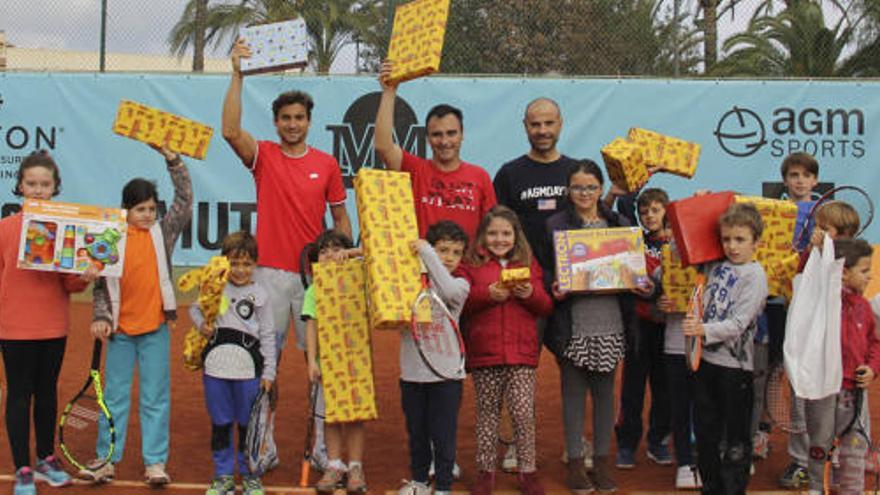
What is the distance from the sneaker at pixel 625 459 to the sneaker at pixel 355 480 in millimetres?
1525

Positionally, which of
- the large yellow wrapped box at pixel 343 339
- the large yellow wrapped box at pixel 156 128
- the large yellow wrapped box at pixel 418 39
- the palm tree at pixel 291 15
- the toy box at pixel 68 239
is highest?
the palm tree at pixel 291 15

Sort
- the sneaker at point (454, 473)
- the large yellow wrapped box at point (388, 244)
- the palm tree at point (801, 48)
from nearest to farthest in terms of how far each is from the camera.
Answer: the large yellow wrapped box at point (388, 244), the sneaker at point (454, 473), the palm tree at point (801, 48)

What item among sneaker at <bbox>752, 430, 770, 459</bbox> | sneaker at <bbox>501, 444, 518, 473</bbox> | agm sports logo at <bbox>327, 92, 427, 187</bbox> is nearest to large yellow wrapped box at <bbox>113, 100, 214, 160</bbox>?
sneaker at <bbox>501, 444, 518, 473</bbox>

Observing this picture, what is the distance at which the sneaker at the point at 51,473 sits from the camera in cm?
546

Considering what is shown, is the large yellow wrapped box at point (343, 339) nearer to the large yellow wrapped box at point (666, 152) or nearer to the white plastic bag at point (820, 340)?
the large yellow wrapped box at point (666, 152)

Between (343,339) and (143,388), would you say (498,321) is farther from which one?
(143,388)

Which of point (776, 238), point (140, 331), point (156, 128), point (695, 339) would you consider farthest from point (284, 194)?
point (776, 238)

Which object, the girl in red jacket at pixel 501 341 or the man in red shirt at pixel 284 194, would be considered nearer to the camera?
the girl in red jacket at pixel 501 341

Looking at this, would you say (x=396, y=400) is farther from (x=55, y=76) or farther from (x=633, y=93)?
(x=55, y=76)

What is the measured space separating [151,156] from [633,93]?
16.9ft

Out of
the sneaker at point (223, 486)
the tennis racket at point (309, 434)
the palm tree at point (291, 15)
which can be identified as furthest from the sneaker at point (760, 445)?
the palm tree at point (291, 15)

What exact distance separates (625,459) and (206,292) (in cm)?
257

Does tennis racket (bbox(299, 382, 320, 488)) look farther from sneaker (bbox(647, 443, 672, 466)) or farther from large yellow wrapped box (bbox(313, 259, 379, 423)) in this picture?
sneaker (bbox(647, 443, 672, 466))

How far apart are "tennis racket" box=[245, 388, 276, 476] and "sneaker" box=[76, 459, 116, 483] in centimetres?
79
